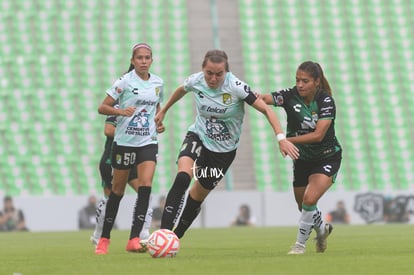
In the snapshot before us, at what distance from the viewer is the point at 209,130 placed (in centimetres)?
1012

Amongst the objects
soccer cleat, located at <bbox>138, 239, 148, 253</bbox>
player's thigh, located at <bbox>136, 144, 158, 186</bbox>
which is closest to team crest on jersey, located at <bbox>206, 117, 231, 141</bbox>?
player's thigh, located at <bbox>136, 144, 158, 186</bbox>

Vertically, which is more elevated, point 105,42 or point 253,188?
point 105,42

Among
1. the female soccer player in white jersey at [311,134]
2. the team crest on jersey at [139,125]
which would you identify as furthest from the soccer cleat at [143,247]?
the female soccer player in white jersey at [311,134]

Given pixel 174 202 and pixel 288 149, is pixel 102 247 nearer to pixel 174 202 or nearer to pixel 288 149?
pixel 174 202

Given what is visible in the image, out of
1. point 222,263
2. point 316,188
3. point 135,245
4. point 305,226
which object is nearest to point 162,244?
point 222,263

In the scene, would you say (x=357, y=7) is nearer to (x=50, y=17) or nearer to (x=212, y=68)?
(x=50, y=17)

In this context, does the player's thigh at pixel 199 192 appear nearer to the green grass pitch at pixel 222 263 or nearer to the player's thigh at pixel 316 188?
the green grass pitch at pixel 222 263

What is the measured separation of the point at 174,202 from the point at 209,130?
94 cm

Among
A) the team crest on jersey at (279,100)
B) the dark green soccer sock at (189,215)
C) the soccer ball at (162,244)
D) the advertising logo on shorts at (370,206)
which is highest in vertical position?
the team crest on jersey at (279,100)

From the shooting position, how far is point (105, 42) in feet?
91.1

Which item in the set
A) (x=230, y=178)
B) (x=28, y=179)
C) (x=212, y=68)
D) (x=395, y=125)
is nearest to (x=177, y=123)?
(x=230, y=178)

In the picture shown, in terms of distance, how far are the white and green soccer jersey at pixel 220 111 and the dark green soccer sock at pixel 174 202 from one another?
0.64 m

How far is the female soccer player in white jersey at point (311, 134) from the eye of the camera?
9672mm

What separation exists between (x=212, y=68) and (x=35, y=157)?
15.6 metres
